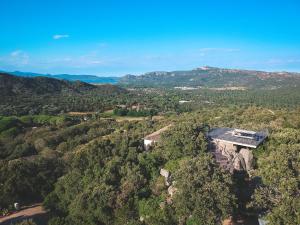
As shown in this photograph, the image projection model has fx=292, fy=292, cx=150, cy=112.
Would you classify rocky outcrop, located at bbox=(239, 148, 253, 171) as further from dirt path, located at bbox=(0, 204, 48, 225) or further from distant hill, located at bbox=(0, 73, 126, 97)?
distant hill, located at bbox=(0, 73, 126, 97)

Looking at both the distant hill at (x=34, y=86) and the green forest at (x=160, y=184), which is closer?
the green forest at (x=160, y=184)

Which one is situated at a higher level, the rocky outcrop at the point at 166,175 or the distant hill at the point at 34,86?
the rocky outcrop at the point at 166,175

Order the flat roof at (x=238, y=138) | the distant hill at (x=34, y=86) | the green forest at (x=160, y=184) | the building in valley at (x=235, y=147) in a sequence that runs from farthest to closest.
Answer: the distant hill at (x=34, y=86) < the flat roof at (x=238, y=138) < the building in valley at (x=235, y=147) < the green forest at (x=160, y=184)

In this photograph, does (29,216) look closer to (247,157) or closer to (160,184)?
(160,184)

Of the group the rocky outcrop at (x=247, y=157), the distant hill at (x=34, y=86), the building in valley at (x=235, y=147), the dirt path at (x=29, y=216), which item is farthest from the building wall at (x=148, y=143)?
the distant hill at (x=34, y=86)

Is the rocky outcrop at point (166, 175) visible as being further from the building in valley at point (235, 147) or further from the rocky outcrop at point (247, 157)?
the rocky outcrop at point (247, 157)

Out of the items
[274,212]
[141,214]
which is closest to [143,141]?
[141,214]

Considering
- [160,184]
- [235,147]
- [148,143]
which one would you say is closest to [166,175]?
[160,184]

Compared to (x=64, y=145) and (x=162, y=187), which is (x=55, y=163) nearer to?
(x=64, y=145)
